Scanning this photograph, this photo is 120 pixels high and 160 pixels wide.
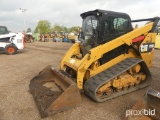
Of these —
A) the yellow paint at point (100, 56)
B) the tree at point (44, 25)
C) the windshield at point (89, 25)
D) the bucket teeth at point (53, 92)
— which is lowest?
the bucket teeth at point (53, 92)

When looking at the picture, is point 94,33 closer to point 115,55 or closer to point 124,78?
point 115,55

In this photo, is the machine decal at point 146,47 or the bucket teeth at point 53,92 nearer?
the bucket teeth at point 53,92

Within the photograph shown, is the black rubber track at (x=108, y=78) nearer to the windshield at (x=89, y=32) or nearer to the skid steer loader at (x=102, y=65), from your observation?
the skid steer loader at (x=102, y=65)

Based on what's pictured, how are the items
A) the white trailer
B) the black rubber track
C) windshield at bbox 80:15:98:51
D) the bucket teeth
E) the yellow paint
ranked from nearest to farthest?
the bucket teeth, the black rubber track, the yellow paint, windshield at bbox 80:15:98:51, the white trailer

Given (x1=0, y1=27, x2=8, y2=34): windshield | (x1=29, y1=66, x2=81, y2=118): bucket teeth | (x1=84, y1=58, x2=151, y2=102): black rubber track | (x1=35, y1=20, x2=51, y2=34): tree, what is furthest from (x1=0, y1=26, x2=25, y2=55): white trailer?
(x1=35, y1=20, x2=51, y2=34): tree

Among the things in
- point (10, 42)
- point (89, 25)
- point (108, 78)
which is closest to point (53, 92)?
point (108, 78)

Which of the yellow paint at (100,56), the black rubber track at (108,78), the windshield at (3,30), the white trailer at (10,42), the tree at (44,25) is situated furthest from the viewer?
the tree at (44,25)

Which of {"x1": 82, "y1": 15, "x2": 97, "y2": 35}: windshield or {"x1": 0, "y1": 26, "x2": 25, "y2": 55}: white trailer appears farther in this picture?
{"x1": 0, "y1": 26, "x2": 25, "y2": 55}: white trailer

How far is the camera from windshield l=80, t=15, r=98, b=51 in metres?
5.40

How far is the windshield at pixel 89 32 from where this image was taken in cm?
540

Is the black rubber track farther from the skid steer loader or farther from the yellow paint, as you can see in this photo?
the yellow paint

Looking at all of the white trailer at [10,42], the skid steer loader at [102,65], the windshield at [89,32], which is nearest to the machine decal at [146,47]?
the skid steer loader at [102,65]

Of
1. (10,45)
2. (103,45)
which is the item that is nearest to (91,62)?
(103,45)

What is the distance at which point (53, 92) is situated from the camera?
4.91 meters
